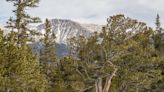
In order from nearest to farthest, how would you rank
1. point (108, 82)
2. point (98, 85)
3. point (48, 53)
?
Result: 1. point (108, 82)
2. point (98, 85)
3. point (48, 53)

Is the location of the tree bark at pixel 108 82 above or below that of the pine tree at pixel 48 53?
below

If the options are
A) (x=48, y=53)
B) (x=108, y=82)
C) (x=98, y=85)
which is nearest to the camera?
(x=108, y=82)

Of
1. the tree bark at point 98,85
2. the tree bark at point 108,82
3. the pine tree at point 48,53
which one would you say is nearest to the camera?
the tree bark at point 108,82

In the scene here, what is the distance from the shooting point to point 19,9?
170 feet

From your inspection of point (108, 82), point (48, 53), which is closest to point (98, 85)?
point (108, 82)

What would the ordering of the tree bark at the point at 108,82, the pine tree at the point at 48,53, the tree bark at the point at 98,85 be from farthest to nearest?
the pine tree at the point at 48,53 < the tree bark at the point at 98,85 < the tree bark at the point at 108,82

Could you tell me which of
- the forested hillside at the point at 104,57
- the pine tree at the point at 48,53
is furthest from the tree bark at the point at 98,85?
the pine tree at the point at 48,53

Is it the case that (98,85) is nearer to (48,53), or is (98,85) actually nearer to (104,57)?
(104,57)

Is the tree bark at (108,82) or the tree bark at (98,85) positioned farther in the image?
the tree bark at (98,85)

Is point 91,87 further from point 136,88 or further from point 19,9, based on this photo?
point 19,9

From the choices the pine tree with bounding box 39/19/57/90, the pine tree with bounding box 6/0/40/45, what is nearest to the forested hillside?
the pine tree with bounding box 6/0/40/45

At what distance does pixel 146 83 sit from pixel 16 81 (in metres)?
19.7

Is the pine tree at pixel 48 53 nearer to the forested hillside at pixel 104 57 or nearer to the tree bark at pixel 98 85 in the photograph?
the forested hillside at pixel 104 57

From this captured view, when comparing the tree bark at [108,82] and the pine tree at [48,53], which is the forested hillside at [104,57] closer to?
the tree bark at [108,82]
